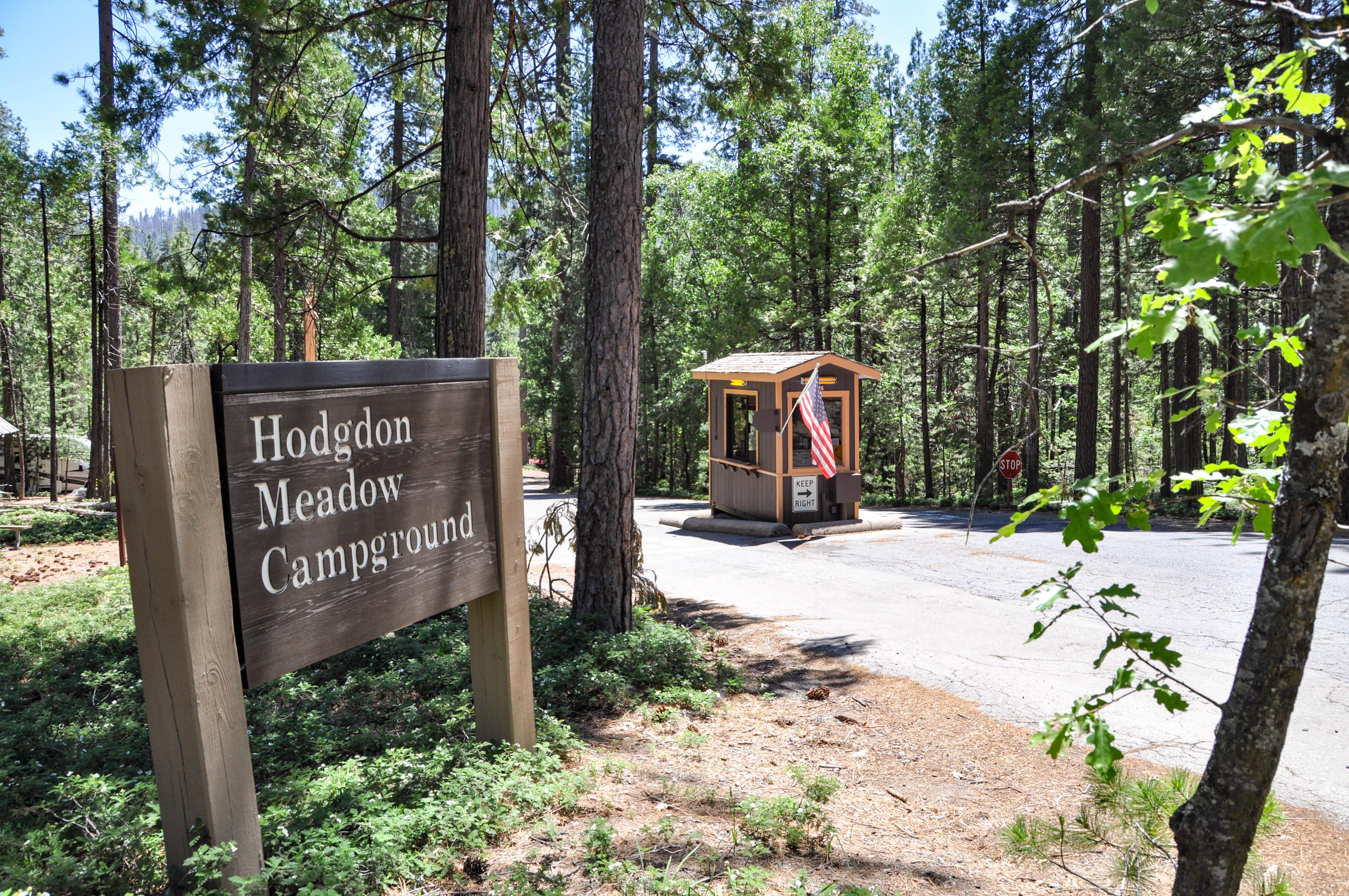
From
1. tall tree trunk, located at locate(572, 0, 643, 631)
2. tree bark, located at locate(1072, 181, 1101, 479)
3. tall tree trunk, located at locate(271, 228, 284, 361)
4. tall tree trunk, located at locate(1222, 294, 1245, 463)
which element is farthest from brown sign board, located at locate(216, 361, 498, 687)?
tree bark, located at locate(1072, 181, 1101, 479)

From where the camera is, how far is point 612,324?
629 centimetres

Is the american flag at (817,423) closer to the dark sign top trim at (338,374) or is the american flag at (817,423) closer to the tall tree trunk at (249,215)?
the tall tree trunk at (249,215)

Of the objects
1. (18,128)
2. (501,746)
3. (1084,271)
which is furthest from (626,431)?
(18,128)

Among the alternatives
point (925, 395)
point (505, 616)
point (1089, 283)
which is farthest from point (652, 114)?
point (505, 616)

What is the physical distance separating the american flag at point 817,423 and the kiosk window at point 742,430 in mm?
1478

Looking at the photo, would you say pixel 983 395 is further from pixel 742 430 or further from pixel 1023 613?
pixel 1023 613

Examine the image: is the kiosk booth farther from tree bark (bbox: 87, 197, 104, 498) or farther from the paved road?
tree bark (bbox: 87, 197, 104, 498)

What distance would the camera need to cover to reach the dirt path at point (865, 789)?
3.16 metres

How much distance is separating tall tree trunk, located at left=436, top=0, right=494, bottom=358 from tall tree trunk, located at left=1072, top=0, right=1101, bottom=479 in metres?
11.8

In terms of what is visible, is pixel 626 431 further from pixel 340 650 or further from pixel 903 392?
pixel 903 392

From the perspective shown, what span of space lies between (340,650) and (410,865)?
77 centimetres

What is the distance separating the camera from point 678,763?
4.23 meters

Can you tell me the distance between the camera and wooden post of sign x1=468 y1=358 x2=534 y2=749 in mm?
3912

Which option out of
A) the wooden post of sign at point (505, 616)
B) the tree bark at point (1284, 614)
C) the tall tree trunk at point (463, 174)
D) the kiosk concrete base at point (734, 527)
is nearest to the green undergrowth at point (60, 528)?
the tall tree trunk at point (463, 174)
